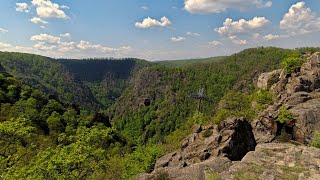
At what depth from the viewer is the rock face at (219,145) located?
1620 inches

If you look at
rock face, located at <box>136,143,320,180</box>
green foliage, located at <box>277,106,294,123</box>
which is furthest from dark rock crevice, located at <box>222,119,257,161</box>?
rock face, located at <box>136,143,320,180</box>

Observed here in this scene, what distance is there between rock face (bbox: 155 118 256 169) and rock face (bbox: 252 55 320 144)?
6.26m

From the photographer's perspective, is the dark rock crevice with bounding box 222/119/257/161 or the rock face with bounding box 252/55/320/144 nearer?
the dark rock crevice with bounding box 222/119/257/161

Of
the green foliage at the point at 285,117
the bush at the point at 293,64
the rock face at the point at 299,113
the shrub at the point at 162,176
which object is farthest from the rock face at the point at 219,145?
the bush at the point at 293,64

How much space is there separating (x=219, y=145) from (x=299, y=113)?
16.3 metres

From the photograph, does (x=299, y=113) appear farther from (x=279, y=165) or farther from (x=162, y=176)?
(x=162, y=176)

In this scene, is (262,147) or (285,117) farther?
(285,117)

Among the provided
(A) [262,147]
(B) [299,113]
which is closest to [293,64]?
(B) [299,113]

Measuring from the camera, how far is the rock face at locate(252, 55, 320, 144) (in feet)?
153

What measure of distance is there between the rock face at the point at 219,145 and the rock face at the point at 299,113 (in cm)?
626

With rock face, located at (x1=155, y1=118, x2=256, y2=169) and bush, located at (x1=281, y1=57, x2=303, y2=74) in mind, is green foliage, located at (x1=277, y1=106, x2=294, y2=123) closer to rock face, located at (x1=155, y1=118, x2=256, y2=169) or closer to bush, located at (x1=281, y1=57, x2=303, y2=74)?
rock face, located at (x1=155, y1=118, x2=256, y2=169)

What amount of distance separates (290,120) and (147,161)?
24815 mm

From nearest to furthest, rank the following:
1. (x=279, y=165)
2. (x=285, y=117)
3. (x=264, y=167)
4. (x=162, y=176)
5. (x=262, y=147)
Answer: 1. (x=264, y=167)
2. (x=279, y=165)
3. (x=162, y=176)
4. (x=262, y=147)
5. (x=285, y=117)

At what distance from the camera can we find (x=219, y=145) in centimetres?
4341
